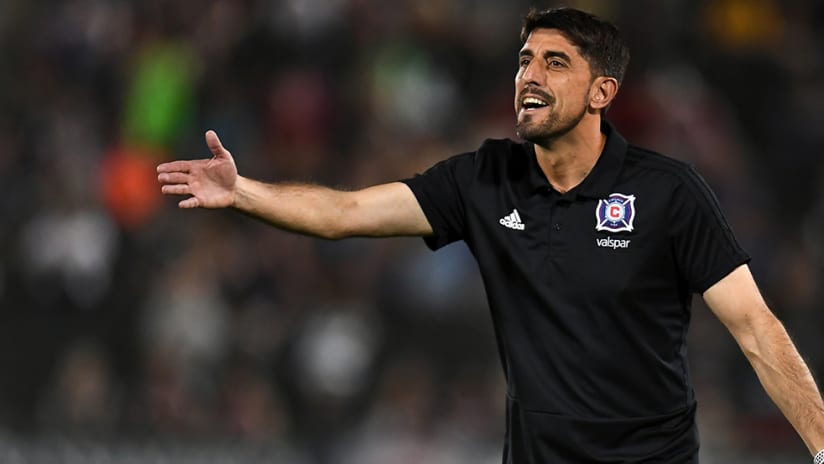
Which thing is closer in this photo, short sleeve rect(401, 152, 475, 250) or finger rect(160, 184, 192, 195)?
finger rect(160, 184, 192, 195)

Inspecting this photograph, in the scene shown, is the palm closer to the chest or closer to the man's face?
the chest

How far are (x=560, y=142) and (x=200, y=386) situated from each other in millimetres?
5679

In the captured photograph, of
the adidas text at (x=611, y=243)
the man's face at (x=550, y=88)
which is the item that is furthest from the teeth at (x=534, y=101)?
the adidas text at (x=611, y=243)

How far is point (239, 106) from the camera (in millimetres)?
11672

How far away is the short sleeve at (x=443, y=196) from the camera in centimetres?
504

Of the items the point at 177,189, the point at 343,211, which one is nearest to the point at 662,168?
the point at 343,211

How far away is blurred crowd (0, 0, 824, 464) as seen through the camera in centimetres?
968

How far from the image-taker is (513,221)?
4945 millimetres

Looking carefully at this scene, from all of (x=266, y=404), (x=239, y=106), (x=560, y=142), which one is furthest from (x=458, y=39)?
(x=560, y=142)

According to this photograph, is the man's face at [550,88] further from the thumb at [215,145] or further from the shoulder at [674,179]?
the thumb at [215,145]

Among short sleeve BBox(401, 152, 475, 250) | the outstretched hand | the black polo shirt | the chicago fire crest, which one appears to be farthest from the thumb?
the chicago fire crest

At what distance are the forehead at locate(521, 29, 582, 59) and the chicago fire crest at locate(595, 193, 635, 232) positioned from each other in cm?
50

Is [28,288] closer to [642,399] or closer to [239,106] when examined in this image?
[239,106]

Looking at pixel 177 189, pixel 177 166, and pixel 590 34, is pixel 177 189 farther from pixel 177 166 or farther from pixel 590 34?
pixel 590 34
